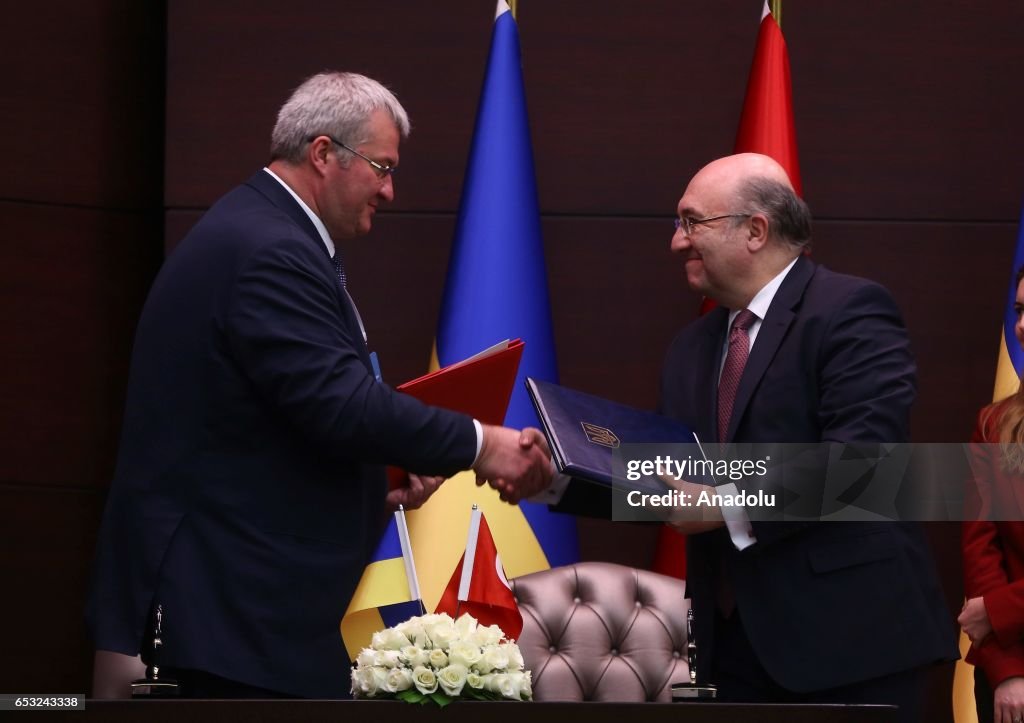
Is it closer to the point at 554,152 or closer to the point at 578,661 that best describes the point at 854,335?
the point at 578,661

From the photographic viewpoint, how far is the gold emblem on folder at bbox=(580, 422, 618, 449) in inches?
100

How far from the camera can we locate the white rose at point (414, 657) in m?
1.91

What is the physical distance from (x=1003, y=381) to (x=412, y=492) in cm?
175

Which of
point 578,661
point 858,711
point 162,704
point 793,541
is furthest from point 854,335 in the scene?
point 162,704

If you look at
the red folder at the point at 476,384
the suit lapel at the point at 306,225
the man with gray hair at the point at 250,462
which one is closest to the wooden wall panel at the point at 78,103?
the suit lapel at the point at 306,225

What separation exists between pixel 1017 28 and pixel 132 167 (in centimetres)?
279

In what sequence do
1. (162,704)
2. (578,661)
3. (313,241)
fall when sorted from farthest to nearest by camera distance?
(578,661) → (313,241) → (162,704)

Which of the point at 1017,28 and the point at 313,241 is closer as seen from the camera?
the point at 313,241

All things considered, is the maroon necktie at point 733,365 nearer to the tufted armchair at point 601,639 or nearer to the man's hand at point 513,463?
the man's hand at point 513,463

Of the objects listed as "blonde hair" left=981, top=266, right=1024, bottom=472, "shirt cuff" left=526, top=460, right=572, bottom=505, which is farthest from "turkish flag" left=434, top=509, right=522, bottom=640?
"blonde hair" left=981, top=266, right=1024, bottom=472

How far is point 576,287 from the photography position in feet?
13.9

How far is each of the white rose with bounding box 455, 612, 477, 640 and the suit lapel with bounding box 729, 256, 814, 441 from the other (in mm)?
800

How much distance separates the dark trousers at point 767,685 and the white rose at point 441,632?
0.71 metres

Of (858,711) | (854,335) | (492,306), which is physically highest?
(492,306)
